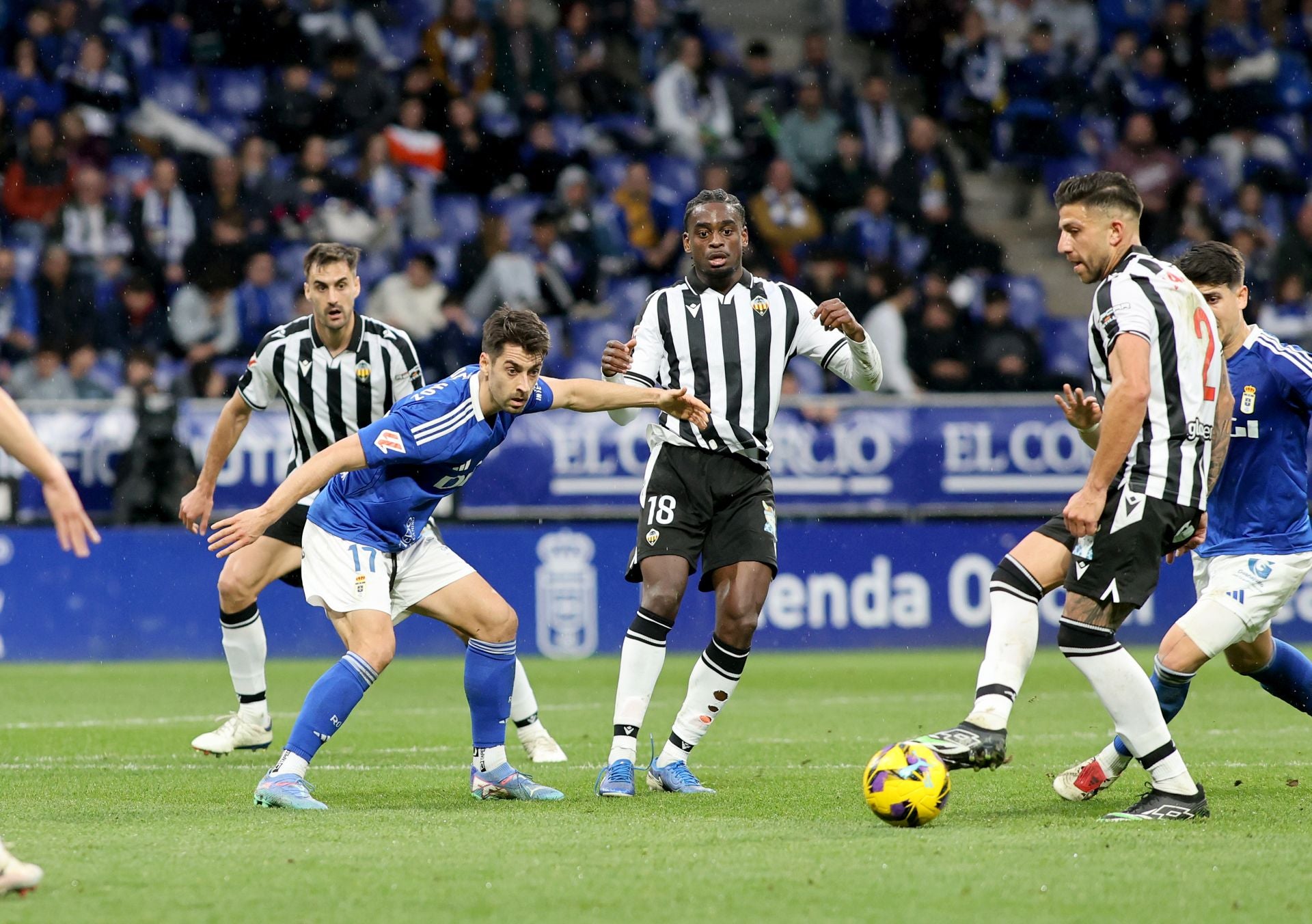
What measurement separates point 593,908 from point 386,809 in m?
1.97

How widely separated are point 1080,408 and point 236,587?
400 centimetres

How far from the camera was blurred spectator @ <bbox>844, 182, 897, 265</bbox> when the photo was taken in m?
17.8

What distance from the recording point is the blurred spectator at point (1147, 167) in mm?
18953

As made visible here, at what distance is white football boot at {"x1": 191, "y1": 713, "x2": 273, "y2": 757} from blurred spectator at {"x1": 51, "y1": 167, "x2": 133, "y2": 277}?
958 cm

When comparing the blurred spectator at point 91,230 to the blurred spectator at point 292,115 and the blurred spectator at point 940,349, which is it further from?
the blurred spectator at point 940,349

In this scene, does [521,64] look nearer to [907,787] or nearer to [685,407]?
[685,407]

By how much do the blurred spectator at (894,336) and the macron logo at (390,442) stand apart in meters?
10.3

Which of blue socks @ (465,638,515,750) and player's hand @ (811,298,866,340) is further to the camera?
player's hand @ (811,298,866,340)

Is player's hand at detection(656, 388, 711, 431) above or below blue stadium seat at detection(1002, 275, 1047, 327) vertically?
below

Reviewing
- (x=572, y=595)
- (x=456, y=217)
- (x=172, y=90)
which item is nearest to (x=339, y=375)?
(x=572, y=595)

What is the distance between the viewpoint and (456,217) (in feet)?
57.6

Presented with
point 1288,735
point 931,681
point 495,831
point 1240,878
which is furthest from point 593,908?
point 931,681

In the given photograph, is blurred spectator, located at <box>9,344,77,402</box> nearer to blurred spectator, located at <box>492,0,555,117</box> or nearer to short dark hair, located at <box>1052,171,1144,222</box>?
blurred spectator, located at <box>492,0,555,117</box>

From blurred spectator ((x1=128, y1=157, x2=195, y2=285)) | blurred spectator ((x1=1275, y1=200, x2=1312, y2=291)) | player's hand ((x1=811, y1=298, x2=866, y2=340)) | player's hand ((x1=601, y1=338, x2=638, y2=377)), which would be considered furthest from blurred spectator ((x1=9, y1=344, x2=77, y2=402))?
blurred spectator ((x1=1275, y1=200, x2=1312, y2=291))
